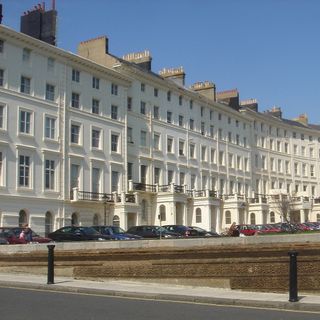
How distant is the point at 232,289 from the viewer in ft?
53.4

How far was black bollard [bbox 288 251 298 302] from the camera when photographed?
13.5m

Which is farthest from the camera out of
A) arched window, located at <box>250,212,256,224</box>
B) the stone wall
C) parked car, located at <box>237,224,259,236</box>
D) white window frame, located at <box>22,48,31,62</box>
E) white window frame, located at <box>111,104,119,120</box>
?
arched window, located at <box>250,212,256,224</box>

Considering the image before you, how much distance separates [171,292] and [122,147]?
1605 inches

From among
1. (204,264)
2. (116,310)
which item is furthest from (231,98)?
(116,310)

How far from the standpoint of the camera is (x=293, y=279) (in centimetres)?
1368

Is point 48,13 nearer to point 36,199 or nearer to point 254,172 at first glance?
point 36,199

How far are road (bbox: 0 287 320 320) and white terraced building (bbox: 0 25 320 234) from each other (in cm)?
2915

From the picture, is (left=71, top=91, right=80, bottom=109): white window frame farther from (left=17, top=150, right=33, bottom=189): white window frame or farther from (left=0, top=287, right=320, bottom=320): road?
(left=0, top=287, right=320, bottom=320): road

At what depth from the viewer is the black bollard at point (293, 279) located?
1354 cm

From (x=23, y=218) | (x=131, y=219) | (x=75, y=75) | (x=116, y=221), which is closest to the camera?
(x=23, y=218)

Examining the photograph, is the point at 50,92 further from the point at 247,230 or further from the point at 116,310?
the point at 116,310

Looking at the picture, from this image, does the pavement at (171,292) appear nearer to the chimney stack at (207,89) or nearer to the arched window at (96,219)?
the arched window at (96,219)

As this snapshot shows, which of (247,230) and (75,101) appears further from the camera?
(247,230)

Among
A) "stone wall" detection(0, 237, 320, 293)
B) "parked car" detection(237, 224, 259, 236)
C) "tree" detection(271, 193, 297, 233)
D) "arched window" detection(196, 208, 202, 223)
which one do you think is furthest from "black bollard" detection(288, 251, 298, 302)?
"tree" detection(271, 193, 297, 233)
